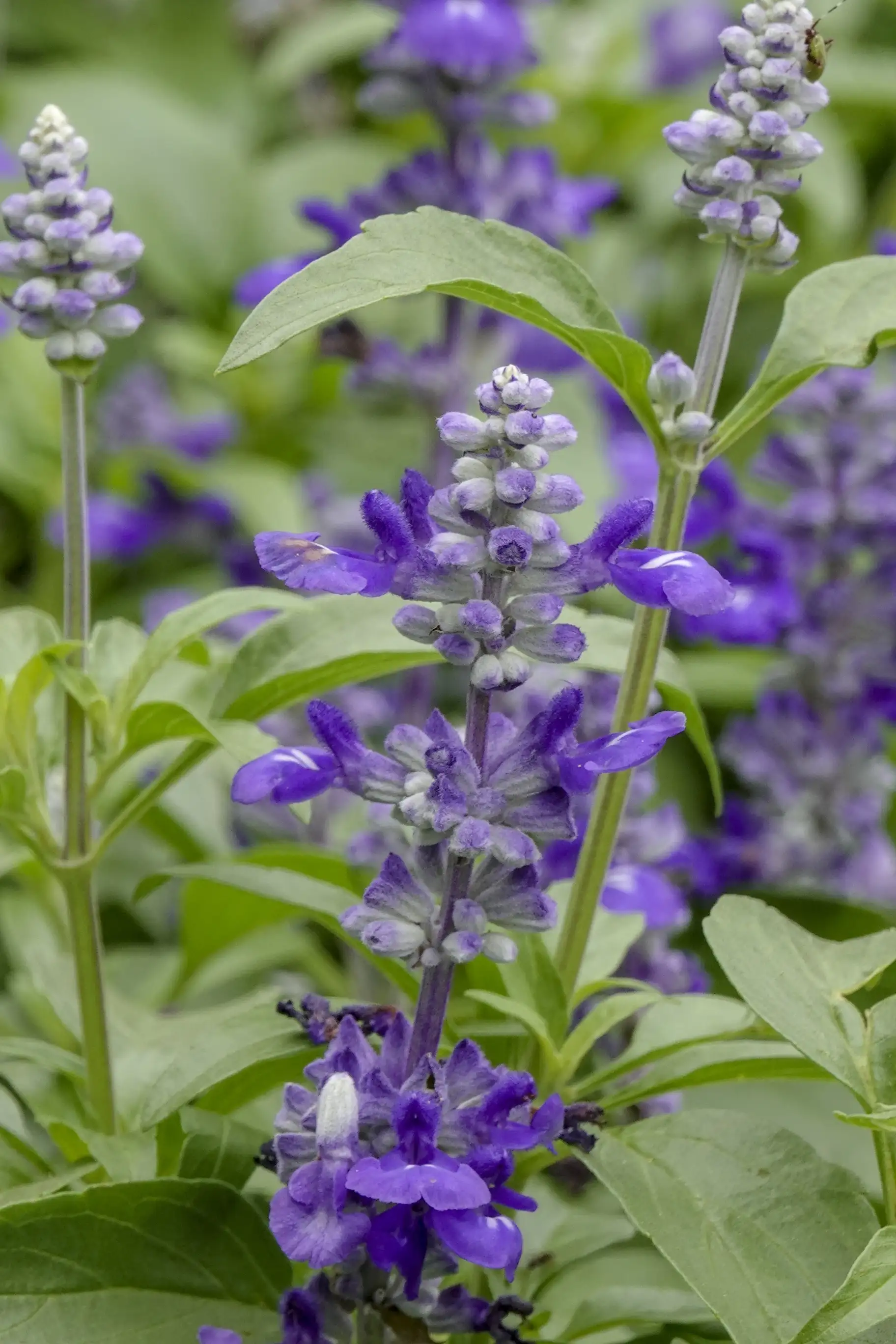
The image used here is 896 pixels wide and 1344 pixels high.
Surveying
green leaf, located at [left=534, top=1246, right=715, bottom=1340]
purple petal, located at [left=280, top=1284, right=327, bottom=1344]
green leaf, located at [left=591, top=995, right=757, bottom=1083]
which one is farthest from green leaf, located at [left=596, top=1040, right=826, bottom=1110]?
purple petal, located at [left=280, top=1284, right=327, bottom=1344]

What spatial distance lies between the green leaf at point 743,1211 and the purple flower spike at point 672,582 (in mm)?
341

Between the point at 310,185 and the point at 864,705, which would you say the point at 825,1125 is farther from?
the point at 310,185

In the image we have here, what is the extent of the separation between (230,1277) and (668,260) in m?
2.32

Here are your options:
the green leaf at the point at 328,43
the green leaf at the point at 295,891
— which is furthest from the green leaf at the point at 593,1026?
the green leaf at the point at 328,43

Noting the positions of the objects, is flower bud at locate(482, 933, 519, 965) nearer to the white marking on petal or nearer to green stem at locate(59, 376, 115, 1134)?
the white marking on petal

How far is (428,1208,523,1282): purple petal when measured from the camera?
2.56 ft

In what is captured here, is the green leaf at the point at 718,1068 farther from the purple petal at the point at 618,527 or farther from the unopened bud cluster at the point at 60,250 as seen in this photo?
the unopened bud cluster at the point at 60,250

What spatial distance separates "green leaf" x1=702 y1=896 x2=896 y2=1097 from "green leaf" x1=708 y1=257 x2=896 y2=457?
0.96 feet

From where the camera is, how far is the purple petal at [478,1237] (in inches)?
30.7

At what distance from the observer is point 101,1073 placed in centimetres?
111

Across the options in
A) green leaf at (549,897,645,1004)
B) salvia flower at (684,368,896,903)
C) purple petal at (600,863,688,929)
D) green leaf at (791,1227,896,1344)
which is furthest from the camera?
salvia flower at (684,368,896,903)

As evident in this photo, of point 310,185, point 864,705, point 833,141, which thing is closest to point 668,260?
point 833,141

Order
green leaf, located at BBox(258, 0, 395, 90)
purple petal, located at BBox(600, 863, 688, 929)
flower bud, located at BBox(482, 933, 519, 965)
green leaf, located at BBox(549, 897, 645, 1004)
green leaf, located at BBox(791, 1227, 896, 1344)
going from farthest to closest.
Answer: green leaf, located at BBox(258, 0, 395, 90)
purple petal, located at BBox(600, 863, 688, 929)
green leaf, located at BBox(549, 897, 645, 1004)
flower bud, located at BBox(482, 933, 519, 965)
green leaf, located at BBox(791, 1227, 896, 1344)

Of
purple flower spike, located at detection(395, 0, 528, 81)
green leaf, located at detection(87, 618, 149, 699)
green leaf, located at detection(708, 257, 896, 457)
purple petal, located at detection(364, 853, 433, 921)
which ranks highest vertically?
purple flower spike, located at detection(395, 0, 528, 81)
